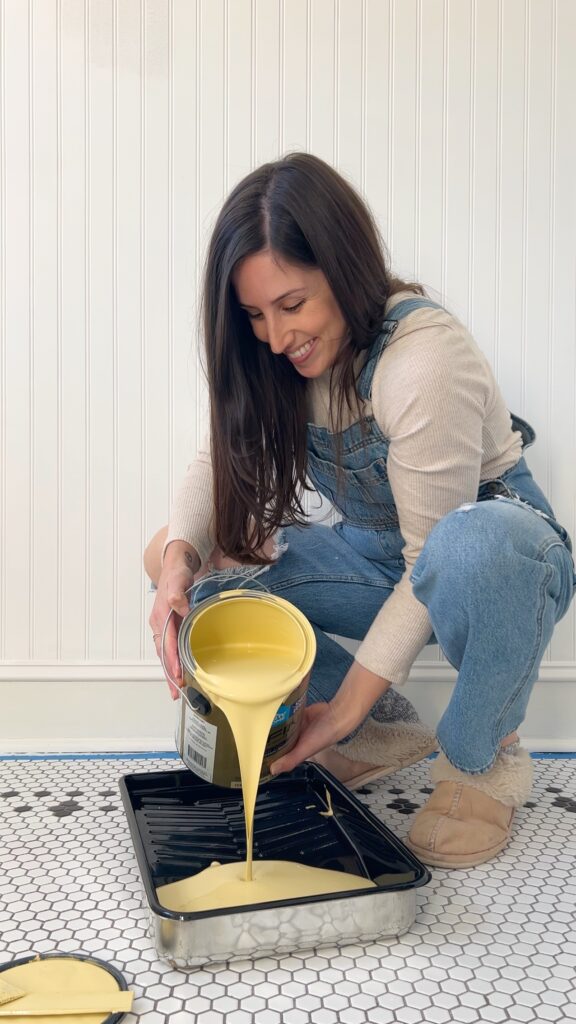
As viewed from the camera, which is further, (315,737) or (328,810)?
(328,810)

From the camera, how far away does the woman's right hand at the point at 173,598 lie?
109 centimetres

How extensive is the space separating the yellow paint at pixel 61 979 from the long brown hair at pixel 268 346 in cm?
59

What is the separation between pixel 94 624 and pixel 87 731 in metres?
0.21

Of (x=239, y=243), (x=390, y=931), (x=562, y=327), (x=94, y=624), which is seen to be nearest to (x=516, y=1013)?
(x=390, y=931)

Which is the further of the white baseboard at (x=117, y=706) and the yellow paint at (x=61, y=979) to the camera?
the white baseboard at (x=117, y=706)

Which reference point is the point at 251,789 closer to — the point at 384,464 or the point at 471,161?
the point at 384,464

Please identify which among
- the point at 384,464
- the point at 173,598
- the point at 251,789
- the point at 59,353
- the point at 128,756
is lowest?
the point at 128,756

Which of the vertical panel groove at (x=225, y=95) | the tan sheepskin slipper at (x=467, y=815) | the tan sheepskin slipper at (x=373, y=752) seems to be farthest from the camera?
the vertical panel groove at (x=225, y=95)

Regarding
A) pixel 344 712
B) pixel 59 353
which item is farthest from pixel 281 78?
pixel 344 712

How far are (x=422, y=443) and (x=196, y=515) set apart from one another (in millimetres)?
383

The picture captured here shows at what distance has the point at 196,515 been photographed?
52.6 inches

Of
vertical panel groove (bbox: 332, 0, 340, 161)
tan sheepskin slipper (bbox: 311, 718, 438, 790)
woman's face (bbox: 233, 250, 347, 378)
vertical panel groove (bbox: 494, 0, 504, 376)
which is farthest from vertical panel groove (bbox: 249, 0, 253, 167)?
tan sheepskin slipper (bbox: 311, 718, 438, 790)

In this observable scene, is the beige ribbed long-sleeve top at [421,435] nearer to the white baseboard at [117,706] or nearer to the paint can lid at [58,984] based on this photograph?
the paint can lid at [58,984]

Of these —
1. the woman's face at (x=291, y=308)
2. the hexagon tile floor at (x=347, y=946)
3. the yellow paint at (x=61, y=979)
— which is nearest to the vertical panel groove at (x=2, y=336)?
the hexagon tile floor at (x=347, y=946)
